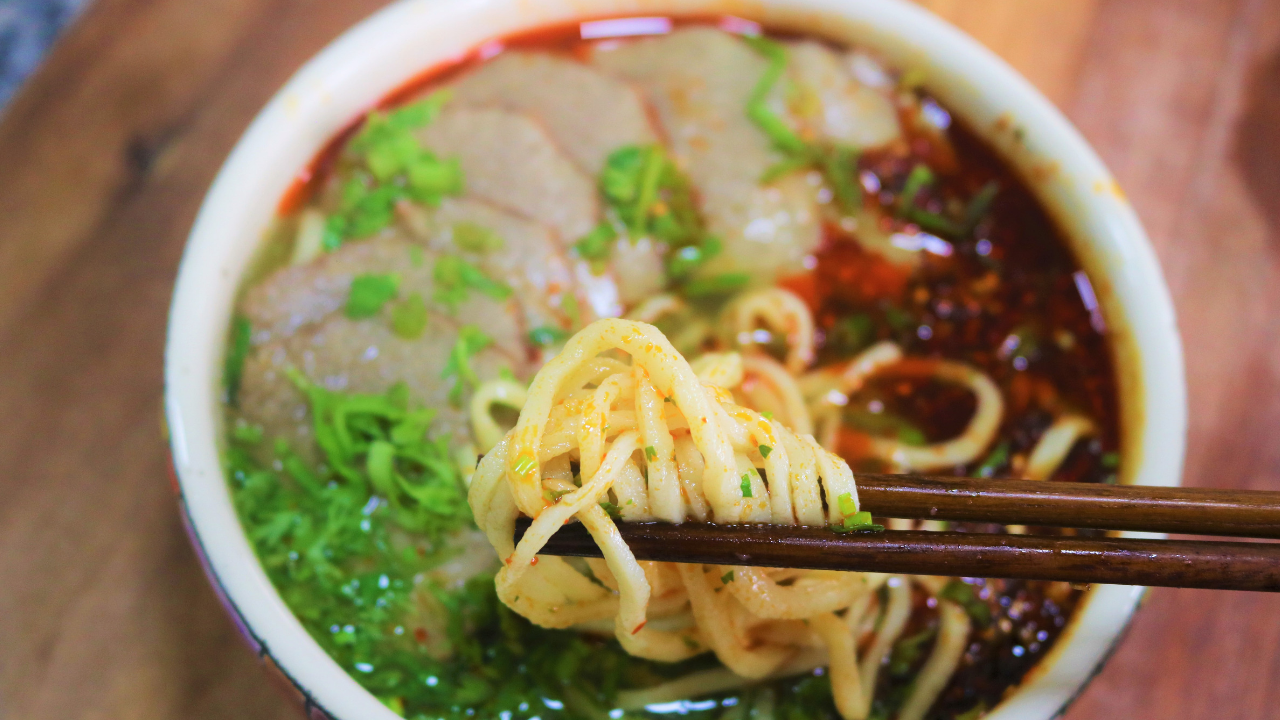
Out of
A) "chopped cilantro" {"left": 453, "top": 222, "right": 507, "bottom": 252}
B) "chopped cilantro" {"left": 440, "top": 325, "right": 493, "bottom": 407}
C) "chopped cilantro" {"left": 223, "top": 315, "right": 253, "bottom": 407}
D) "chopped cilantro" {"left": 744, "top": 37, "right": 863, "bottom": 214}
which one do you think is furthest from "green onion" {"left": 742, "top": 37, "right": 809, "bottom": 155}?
"chopped cilantro" {"left": 223, "top": 315, "right": 253, "bottom": 407}

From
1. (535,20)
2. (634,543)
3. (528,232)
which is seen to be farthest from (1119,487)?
(535,20)

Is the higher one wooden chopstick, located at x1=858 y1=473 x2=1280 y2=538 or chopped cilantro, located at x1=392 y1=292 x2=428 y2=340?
wooden chopstick, located at x1=858 y1=473 x2=1280 y2=538

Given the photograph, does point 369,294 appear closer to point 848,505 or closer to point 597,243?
point 597,243

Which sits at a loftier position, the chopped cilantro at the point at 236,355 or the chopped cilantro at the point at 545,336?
the chopped cilantro at the point at 545,336

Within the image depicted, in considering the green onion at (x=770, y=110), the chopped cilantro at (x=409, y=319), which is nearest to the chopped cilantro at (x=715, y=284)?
the green onion at (x=770, y=110)

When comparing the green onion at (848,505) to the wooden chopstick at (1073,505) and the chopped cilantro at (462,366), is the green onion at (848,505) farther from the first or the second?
the chopped cilantro at (462,366)

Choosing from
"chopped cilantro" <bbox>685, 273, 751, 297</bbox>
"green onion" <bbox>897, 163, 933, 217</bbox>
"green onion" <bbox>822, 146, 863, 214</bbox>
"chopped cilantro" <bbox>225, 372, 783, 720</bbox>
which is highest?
"green onion" <bbox>897, 163, 933, 217</bbox>

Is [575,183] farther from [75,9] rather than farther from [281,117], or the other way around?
[75,9]

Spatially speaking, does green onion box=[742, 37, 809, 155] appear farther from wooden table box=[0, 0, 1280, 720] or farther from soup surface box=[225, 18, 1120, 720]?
wooden table box=[0, 0, 1280, 720]
